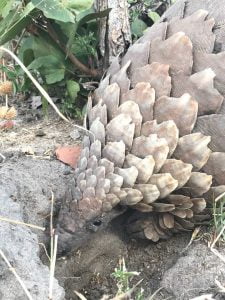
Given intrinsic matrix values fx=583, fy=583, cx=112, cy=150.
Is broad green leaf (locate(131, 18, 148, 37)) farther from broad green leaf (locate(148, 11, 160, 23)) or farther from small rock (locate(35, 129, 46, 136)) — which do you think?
small rock (locate(35, 129, 46, 136))

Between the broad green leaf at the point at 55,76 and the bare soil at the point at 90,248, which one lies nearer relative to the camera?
the bare soil at the point at 90,248

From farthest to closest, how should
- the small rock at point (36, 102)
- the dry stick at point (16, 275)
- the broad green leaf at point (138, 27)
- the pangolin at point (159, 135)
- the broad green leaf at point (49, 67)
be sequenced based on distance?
the small rock at point (36, 102), the broad green leaf at point (138, 27), the broad green leaf at point (49, 67), the pangolin at point (159, 135), the dry stick at point (16, 275)

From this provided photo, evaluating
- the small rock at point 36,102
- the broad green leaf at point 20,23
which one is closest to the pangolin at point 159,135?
the broad green leaf at point 20,23

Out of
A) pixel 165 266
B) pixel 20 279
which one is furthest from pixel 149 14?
pixel 20 279

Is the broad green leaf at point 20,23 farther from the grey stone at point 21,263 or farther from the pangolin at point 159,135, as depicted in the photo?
the grey stone at point 21,263

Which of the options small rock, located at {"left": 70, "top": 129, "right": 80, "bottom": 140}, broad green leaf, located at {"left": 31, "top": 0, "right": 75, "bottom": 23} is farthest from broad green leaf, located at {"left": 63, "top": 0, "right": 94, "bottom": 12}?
small rock, located at {"left": 70, "top": 129, "right": 80, "bottom": 140}

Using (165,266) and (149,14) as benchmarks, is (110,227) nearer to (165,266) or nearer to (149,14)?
(165,266)

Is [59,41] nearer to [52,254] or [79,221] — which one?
[79,221]
